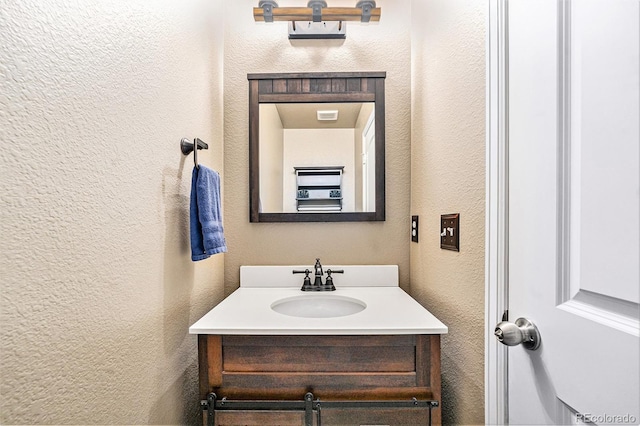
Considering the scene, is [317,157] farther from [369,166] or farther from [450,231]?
[450,231]

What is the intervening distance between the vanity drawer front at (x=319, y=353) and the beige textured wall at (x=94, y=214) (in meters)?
0.23

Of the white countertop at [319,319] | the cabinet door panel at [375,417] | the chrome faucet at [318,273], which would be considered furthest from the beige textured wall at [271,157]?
the cabinet door panel at [375,417]

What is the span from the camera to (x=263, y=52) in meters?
1.56

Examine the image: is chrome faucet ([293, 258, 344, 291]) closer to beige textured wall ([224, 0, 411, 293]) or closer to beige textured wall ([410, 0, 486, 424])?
A: beige textured wall ([224, 0, 411, 293])

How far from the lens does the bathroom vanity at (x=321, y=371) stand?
0.95 m

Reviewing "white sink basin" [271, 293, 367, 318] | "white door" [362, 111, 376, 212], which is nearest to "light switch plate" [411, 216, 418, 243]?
"white door" [362, 111, 376, 212]

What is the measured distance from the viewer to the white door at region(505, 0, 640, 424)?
48cm

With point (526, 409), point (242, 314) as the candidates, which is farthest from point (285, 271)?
point (526, 409)

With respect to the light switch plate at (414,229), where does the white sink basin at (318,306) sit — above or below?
below

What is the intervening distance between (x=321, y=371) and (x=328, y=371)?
2 cm

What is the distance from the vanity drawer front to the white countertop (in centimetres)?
4

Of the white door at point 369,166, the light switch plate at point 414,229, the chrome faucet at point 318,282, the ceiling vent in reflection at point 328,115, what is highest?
the ceiling vent in reflection at point 328,115

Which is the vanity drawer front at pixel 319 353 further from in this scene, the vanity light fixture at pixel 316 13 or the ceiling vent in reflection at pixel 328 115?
the vanity light fixture at pixel 316 13

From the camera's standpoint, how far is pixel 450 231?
1.09 m
